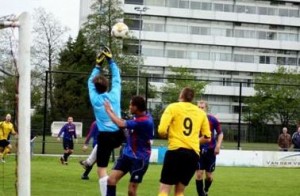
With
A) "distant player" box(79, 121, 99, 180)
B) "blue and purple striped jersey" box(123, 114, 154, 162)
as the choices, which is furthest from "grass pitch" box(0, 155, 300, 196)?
"blue and purple striped jersey" box(123, 114, 154, 162)

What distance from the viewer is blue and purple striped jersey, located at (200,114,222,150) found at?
38.8 ft

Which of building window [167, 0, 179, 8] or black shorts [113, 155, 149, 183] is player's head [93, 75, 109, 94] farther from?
building window [167, 0, 179, 8]

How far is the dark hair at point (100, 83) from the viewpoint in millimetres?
8727

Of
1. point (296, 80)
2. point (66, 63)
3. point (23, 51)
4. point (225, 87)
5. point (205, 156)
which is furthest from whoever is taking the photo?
point (225, 87)

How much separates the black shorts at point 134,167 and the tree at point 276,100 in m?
20.8

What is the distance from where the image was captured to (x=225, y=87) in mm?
83188

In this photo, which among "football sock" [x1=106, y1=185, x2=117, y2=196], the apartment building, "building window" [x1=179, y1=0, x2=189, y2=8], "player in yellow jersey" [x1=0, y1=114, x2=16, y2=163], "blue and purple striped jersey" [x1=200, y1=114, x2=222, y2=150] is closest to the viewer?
"football sock" [x1=106, y1=185, x2=117, y2=196]

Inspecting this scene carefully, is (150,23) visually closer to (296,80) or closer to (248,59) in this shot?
(248,59)

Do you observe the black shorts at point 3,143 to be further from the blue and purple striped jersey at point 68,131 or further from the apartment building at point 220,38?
the apartment building at point 220,38

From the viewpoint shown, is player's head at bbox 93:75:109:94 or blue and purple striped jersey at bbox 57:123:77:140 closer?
player's head at bbox 93:75:109:94

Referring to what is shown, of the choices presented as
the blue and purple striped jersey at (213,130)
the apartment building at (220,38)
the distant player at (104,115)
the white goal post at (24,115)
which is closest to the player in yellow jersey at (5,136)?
the blue and purple striped jersey at (213,130)

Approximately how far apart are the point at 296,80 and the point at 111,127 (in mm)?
69162

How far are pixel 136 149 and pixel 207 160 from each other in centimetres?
391

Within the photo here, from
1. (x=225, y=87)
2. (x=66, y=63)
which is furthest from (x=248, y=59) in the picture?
(x=66, y=63)
